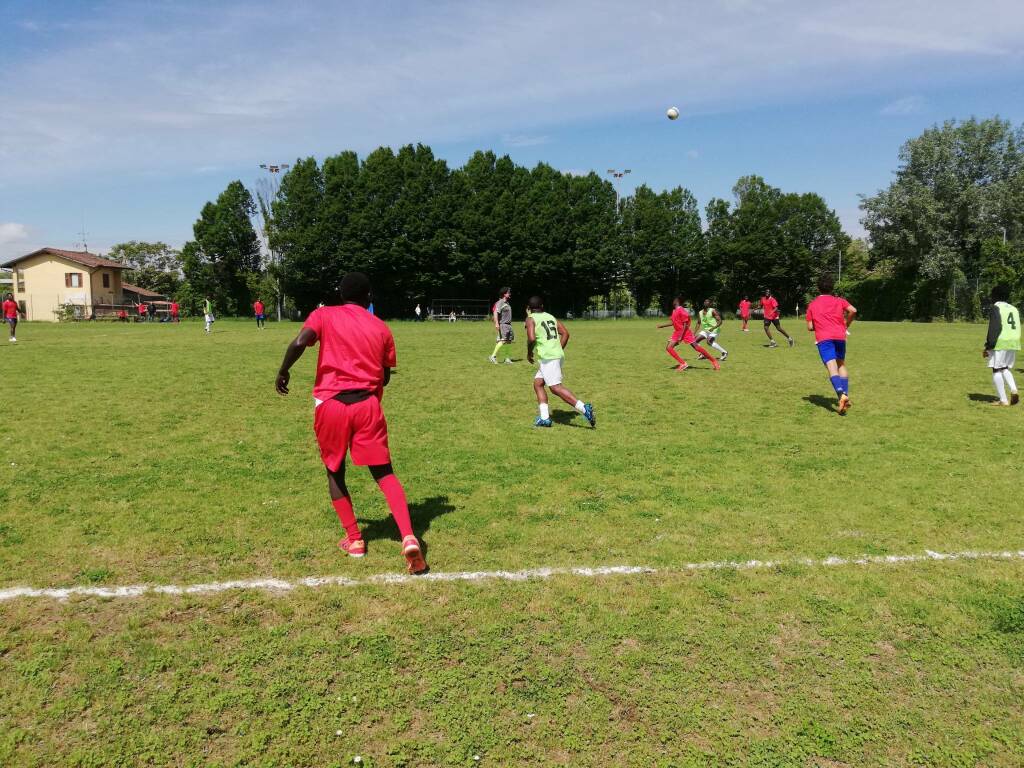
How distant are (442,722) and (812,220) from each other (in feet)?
282

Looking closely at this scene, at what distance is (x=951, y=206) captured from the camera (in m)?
52.8

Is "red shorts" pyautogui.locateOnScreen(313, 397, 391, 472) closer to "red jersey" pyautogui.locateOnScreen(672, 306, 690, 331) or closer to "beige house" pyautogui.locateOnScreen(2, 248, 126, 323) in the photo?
"red jersey" pyautogui.locateOnScreen(672, 306, 690, 331)

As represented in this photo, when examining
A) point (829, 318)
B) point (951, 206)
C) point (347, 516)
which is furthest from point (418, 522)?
point (951, 206)

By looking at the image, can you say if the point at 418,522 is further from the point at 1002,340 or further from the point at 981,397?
the point at 981,397

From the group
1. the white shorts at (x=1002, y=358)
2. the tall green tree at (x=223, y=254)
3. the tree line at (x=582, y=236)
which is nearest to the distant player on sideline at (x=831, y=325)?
the white shorts at (x=1002, y=358)

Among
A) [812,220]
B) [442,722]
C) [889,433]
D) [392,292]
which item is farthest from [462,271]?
[442,722]

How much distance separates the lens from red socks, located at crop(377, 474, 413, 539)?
16.1 ft

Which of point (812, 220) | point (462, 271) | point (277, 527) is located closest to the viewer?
point (277, 527)

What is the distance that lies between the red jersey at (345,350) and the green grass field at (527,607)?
1.28 meters

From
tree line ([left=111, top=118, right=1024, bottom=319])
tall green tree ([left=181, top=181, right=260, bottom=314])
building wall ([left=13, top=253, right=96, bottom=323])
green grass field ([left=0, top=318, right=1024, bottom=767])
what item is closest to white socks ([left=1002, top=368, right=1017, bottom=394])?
green grass field ([left=0, top=318, right=1024, bottom=767])

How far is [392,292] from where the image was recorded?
198 ft

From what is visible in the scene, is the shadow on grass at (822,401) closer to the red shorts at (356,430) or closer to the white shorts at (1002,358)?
the white shorts at (1002,358)

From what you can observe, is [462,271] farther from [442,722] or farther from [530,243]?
[442,722]

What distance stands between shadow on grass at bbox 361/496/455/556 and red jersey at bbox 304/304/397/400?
1.27m
